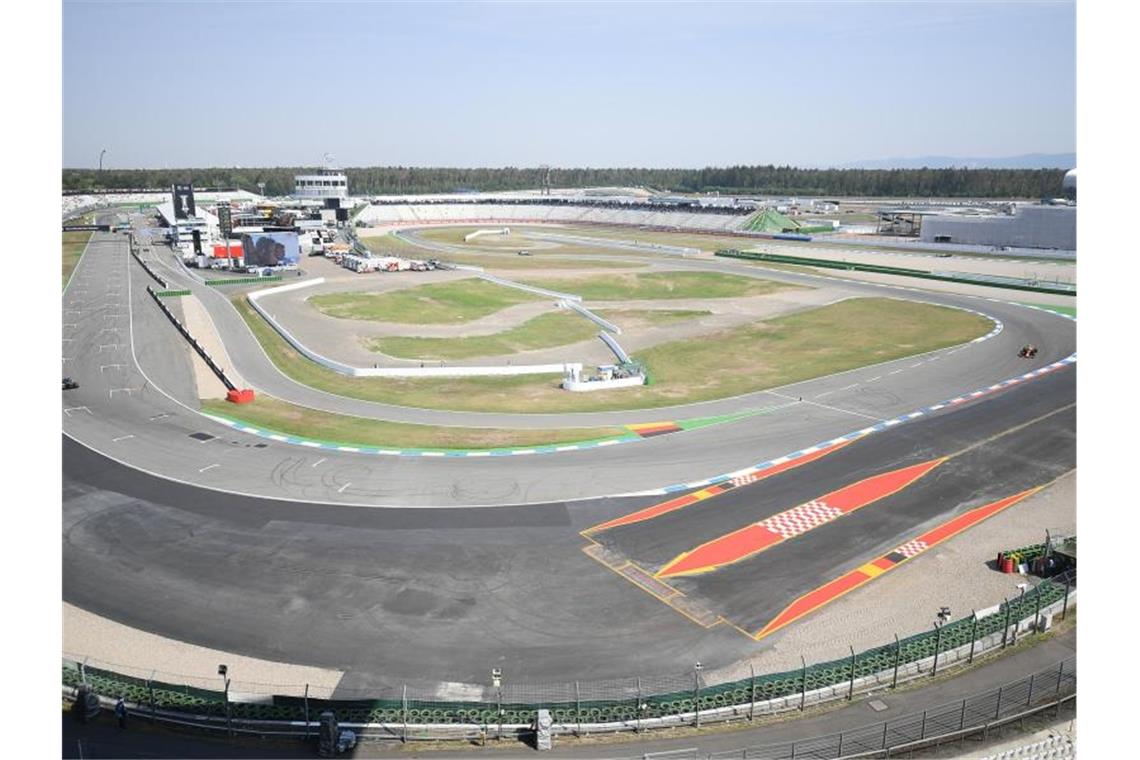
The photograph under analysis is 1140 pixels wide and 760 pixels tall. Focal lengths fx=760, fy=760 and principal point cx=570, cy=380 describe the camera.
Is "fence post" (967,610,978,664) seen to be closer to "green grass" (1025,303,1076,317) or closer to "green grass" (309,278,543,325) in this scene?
"green grass" (309,278,543,325)

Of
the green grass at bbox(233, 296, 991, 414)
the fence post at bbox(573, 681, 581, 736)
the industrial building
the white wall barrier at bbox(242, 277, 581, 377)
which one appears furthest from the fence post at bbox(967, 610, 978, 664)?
the industrial building

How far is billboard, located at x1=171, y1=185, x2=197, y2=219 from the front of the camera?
131 m

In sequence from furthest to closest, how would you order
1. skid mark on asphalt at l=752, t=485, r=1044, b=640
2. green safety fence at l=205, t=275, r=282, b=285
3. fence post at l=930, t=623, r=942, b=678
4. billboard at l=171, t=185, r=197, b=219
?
billboard at l=171, t=185, r=197, b=219, green safety fence at l=205, t=275, r=282, b=285, skid mark on asphalt at l=752, t=485, r=1044, b=640, fence post at l=930, t=623, r=942, b=678

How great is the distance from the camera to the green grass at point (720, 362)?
4612cm

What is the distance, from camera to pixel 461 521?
97.2 ft

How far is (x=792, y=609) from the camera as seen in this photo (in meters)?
23.7

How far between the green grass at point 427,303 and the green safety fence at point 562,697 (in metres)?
51.7

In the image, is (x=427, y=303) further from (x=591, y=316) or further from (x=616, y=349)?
(x=616, y=349)

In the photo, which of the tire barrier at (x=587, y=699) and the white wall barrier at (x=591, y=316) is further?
the white wall barrier at (x=591, y=316)

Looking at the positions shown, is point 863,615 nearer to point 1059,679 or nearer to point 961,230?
point 1059,679

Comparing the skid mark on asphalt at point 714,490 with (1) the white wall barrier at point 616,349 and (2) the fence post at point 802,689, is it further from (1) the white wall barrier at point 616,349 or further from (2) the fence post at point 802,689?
(1) the white wall barrier at point 616,349

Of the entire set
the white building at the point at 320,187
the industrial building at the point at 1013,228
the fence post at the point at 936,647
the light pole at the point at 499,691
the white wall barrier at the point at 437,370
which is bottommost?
the light pole at the point at 499,691

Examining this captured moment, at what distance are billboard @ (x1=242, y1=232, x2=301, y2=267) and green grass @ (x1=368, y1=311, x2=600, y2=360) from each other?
1749 inches

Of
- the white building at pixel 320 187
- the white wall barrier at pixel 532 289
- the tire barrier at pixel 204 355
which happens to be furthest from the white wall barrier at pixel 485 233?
the tire barrier at pixel 204 355
